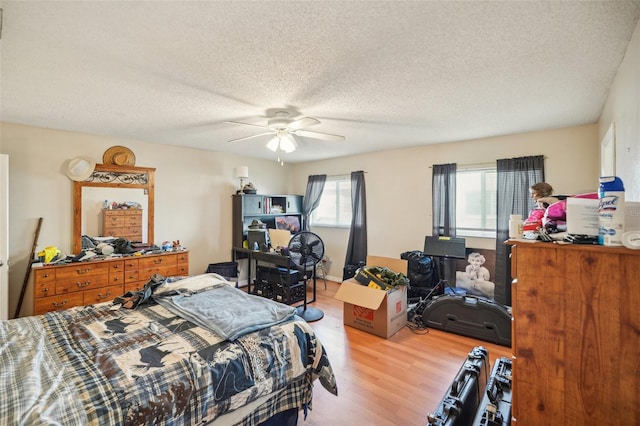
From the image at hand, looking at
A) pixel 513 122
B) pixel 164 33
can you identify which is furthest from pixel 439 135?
pixel 164 33

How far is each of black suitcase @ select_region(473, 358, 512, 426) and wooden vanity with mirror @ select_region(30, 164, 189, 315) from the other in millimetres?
3586

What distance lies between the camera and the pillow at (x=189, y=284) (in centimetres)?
219

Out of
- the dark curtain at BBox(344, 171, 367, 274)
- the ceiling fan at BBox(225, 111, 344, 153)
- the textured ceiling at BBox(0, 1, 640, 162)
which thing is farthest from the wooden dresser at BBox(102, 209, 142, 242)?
the dark curtain at BBox(344, 171, 367, 274)

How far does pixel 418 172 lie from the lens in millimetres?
4188

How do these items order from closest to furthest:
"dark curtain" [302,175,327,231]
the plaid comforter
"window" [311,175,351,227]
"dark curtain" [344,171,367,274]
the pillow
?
1. the plaid comforter
2. the pillow
3. "dark curtain" [344,171,367,274]
4. "window" [311,175,351,227]
5. "dark curtain" [302,175,327,231]

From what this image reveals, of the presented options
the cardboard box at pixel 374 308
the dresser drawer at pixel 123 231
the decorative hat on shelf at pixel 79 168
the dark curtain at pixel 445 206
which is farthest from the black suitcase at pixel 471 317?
the decorative hat on shelf at pixel 79 168

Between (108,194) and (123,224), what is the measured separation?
0.42 metres

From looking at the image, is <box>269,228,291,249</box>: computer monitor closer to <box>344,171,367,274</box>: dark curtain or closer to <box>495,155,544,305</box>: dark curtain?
<box>344,171,367,274</box>: dark curtain

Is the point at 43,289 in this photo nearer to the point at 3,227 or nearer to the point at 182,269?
the point at 3,227

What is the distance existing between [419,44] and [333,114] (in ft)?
4.04

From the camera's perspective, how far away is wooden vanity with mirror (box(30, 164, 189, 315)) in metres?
2.82

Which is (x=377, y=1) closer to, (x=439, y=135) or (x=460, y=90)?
(x=460, y=90)

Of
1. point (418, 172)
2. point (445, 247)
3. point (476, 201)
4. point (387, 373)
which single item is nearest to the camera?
point (387, 373)

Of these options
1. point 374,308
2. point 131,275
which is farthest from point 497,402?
point 131,275
